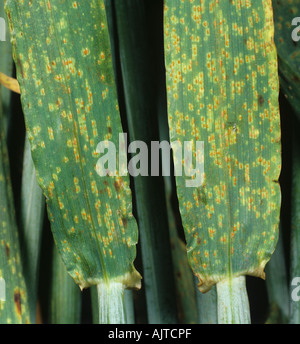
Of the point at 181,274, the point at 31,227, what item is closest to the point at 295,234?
the point at 181,274

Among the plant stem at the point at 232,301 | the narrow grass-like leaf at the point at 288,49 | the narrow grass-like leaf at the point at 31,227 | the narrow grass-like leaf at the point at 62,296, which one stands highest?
the narrow grass-like leaf at the point at 288,49

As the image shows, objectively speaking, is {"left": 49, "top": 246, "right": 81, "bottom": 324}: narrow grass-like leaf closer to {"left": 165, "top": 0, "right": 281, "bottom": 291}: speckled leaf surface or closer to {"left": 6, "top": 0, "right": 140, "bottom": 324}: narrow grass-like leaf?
{"left": 6, "top": 0, "right": 140, "bottom": 324}: narrow grass-like leaf

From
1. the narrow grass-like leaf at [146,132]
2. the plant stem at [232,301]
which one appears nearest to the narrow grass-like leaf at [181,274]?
the narrow grass-like leaf at [146,132]

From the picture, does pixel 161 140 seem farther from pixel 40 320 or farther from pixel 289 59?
pixel 40 320

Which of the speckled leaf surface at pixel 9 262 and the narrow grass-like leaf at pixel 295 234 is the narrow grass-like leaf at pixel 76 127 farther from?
the narrow grass-like leaf at pixel 295 234

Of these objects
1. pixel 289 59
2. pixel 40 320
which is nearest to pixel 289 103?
pixel 289 59

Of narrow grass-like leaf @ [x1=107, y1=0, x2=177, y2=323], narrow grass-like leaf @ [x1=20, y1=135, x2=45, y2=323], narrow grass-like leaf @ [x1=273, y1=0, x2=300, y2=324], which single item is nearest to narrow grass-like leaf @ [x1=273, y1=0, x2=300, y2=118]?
narrow grass-like leaf @ [x1=273, y1=0, x2=300, y2=324]
